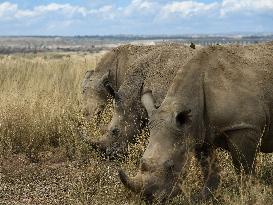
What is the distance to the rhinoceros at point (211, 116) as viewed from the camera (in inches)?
261

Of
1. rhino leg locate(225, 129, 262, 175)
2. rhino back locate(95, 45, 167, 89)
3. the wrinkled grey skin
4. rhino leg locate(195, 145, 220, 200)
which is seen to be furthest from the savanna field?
rhino back locate(95, 45, 167, 89)

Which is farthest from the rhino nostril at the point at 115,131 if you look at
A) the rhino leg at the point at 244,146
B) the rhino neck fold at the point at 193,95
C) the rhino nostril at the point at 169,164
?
the rhino nostril at the point at 169,164

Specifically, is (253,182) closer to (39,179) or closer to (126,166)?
(126,166)

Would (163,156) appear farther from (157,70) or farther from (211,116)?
(157,70)

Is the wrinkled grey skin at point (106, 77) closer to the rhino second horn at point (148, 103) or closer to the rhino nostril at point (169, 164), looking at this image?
the rhino second horn at point (148, 103)

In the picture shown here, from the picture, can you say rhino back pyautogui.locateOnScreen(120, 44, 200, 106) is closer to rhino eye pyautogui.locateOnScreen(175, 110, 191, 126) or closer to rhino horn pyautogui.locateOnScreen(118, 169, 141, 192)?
rhino eye pyautogui.locateOnScreen(175, 110, 191, 126)

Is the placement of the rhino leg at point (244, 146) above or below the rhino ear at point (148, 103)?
below

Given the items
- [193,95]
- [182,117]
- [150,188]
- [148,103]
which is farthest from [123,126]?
[150,188]

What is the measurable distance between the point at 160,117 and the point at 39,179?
3.54 metres

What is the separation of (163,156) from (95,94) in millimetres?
6271

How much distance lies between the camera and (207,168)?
7812 millimetres

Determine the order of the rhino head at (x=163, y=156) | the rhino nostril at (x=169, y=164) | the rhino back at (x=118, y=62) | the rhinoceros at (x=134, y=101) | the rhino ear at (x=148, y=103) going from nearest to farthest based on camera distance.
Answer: the rhino head at (x=163, y=156) → the rhino nostril at (x=169, y=164) → the rhino ear at (x=148, y=103) → the rhinoceros at (x=134, y=101) → the rhino back at (x=118, y=62)

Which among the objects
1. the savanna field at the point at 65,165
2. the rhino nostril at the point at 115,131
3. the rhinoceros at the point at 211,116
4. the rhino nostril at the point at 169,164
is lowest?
the savanna field at the point at 65,165

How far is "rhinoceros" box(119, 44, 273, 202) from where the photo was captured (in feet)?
21.8
